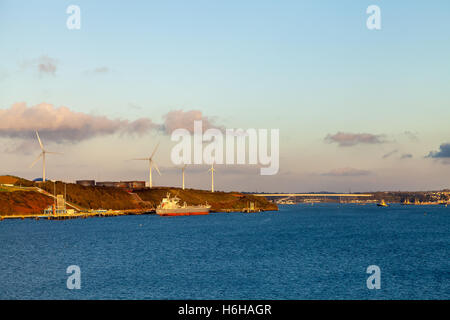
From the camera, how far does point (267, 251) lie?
100250mm

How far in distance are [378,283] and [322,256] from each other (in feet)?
97.7
